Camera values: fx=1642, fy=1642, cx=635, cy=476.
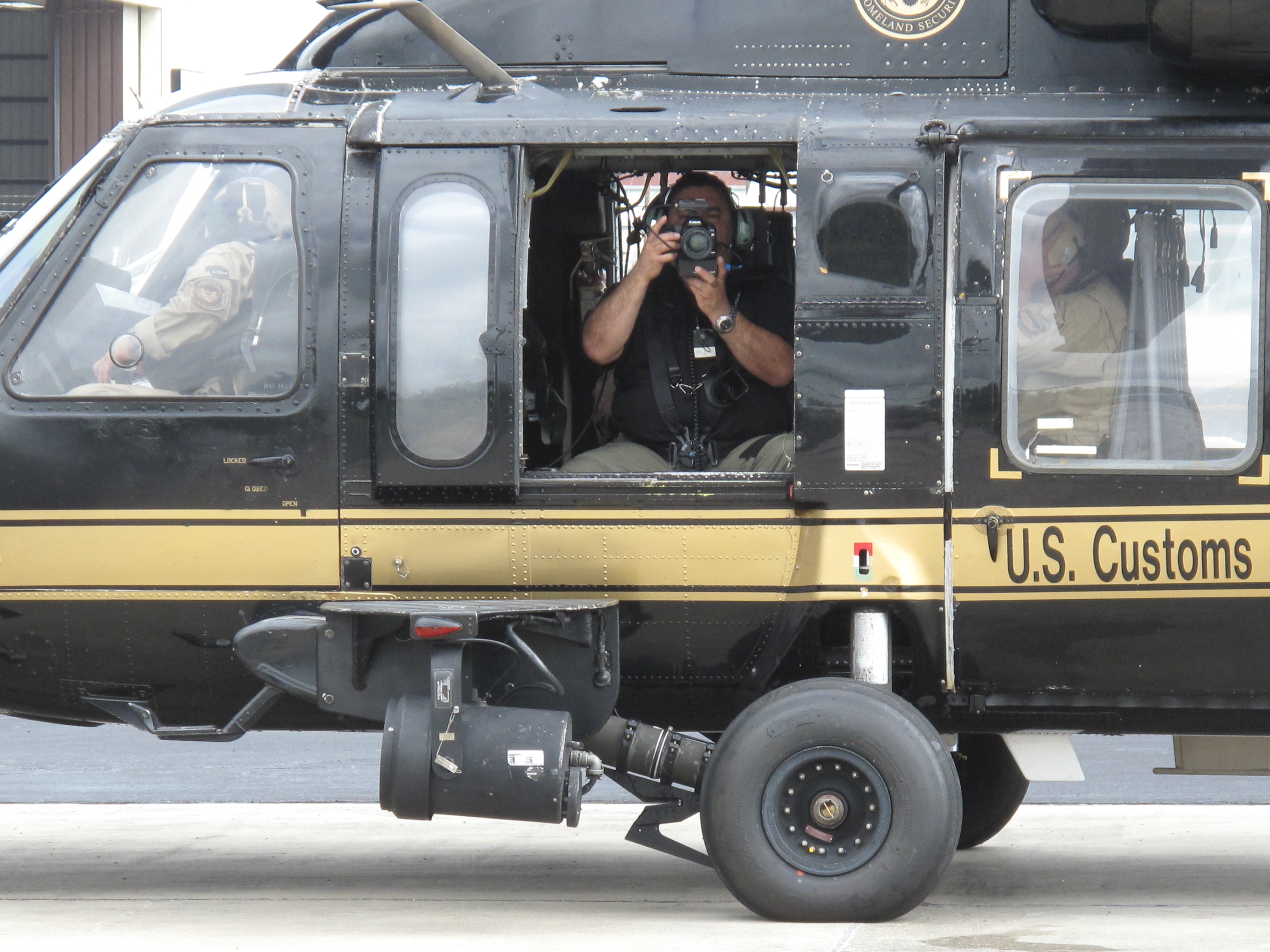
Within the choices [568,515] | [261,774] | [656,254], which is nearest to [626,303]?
[656,254]

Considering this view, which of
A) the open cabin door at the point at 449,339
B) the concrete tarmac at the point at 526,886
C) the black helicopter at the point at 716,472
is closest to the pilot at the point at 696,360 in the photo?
the black helicopter at the point at 716,472

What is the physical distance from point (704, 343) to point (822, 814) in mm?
1872

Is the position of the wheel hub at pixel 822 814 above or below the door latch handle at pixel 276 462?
below

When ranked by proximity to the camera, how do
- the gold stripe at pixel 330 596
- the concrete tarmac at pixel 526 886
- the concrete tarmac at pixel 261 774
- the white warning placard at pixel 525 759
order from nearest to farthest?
the white warning placard at pixel 525 759
the concrete tarmac at pixel 526 886
the gold stripe at pixel 330 596
the concrete tarmac at pixel 261 774

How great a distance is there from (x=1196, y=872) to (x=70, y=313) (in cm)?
511

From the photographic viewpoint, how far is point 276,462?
5715 millimetres

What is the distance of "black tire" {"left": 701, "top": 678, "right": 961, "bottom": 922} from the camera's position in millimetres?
5461

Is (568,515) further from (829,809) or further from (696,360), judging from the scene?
(829,809)

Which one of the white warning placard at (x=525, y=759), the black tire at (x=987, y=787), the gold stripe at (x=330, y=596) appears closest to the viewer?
the white warning placard at (x=525, y=759)

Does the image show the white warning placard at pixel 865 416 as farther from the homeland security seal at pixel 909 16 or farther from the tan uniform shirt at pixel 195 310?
the tan uniform shirt at pixel 195 310

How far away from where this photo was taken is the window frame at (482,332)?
18.6 ft

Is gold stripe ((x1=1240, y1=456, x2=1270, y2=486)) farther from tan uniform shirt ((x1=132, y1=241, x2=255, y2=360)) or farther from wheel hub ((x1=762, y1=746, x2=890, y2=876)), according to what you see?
tan uniform shirt ((x1=132, y1=241, x2=255, y2=360))

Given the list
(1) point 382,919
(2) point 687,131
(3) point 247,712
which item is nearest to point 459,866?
(1) point 382,919

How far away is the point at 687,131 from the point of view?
5793 millimetres
